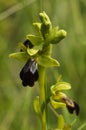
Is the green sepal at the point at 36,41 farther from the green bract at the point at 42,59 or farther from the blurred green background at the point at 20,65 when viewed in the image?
the blurred green background at the point at 20,65

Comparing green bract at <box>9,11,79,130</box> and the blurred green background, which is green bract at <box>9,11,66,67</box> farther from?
the blurred green background

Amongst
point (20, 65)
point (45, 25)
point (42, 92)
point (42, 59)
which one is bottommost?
point (20, 65)

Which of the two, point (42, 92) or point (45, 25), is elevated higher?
point (45, 25)

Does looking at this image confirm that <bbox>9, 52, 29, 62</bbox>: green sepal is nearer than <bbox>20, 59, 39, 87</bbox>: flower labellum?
No

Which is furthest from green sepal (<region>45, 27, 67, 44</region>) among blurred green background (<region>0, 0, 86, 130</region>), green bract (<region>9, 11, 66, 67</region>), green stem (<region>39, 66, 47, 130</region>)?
blurred green background (<region>0, 0, 86, 130</region>)

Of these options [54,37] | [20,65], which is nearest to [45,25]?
[54,37]

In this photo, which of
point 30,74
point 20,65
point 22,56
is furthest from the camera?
point 20,65

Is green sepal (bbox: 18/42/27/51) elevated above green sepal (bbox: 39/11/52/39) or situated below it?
below

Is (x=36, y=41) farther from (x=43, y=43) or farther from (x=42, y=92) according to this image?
(x=42, y=92)

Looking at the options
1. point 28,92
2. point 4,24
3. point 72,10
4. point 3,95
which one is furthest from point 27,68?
point 4,24

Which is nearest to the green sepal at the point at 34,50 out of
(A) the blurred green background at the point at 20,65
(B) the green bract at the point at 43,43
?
(B) the green bract at the point at 43,43
